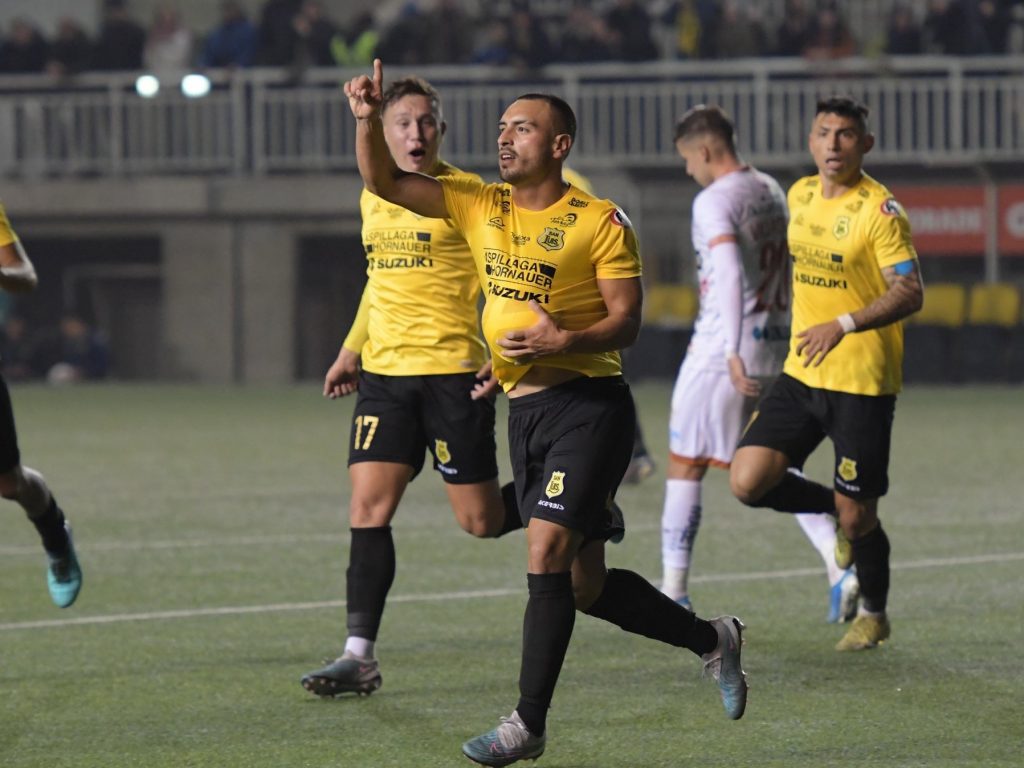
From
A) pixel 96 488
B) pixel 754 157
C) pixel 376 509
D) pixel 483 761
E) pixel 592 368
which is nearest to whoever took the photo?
pixel 483 761

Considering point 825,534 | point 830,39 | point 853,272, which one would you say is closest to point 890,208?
point 853,272

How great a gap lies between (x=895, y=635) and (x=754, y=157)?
17.3 m

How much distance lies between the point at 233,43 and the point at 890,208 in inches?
813

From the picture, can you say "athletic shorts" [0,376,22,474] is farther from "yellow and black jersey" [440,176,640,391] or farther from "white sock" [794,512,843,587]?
"white sock" [794,512,843,587]

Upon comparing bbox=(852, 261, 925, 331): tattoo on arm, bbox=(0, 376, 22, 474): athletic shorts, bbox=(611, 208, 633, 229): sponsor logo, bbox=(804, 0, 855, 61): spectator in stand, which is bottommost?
bbox=(0, 376, 22, 474): athletic shorts

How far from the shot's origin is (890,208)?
738cm

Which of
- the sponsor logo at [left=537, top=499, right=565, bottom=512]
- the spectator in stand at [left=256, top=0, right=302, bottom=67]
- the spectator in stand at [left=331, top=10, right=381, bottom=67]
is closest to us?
the sponsor logo at [left=537, top=499, right=565, bottom=512]

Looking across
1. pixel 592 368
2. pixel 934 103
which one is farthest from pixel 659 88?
pixel 592 368

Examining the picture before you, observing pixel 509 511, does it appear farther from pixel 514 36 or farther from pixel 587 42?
pixel 514 36

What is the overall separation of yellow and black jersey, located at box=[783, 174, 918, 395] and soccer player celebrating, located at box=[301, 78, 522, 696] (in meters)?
1.39

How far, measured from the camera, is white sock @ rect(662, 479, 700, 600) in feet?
27.2

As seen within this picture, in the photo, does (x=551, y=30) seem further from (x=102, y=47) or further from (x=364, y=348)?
(x=364, y=348)

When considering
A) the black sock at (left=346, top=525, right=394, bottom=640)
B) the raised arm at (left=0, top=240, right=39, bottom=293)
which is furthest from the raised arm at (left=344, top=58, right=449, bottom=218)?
the raised arm at (left=0, top=240, right=39, bottom=293)

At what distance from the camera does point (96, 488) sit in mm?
13477
